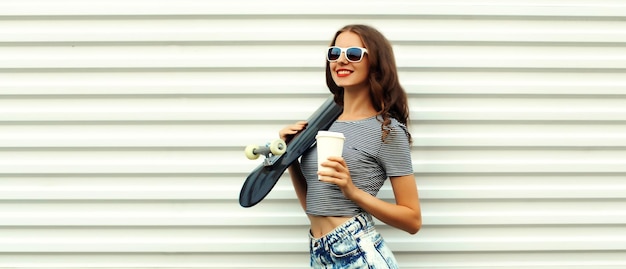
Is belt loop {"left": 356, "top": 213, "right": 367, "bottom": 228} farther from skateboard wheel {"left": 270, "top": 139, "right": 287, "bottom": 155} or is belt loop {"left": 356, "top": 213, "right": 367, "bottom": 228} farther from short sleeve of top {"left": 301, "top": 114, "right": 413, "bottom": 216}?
skateboard wheel {"left": 270, "top": 139, "right": 287, "bottom": 155}

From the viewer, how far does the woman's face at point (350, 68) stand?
2178mm

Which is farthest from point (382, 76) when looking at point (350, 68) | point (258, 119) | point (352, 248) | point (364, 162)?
point (258, 119)

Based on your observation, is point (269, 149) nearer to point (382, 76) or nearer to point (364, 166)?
point (364, 166)

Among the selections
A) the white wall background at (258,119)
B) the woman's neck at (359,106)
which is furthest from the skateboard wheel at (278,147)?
the white wall background at (258,119)

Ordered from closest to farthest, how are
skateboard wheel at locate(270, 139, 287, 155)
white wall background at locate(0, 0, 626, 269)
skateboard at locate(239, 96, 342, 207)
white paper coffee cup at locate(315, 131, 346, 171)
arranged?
white paper coffee cup at locate(315, 131, 346, 171), skateboard wheel at locate(270, 139, 287, 155), skateboard at locate(239, 96, 342, 207), white wall background at locate(0, 0, 626, 269)

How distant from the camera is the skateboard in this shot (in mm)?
2359

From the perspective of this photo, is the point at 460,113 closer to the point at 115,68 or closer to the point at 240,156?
the point at 240,156

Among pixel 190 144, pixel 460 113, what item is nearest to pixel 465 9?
pixel 460 113

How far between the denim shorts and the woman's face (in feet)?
1.80

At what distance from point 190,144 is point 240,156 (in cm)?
27

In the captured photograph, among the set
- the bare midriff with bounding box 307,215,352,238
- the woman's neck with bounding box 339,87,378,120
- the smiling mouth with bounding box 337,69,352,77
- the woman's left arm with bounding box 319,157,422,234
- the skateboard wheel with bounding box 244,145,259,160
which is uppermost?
the smiling mouth with bounding box 337,69,352,77

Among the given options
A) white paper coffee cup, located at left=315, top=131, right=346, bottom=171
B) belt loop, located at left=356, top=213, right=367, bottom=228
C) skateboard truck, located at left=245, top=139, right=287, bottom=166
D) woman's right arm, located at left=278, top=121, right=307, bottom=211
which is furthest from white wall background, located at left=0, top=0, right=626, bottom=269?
white paper coffee cup, located at left=315, top=131, right=346, bottom=171

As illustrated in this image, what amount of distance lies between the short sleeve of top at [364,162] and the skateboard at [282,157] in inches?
6.3

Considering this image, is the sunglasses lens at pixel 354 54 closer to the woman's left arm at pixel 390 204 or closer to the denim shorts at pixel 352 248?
the woman's left arm at pixel 390 204
